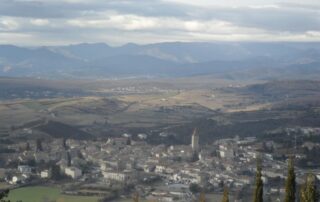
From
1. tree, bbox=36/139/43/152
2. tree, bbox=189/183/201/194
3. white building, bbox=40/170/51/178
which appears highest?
tree, bbox=36/139/43/152

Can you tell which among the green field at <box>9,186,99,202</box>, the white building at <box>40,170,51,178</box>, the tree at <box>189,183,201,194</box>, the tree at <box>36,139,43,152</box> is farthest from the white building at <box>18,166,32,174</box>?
the tree at <box>189,183,201,194</box>

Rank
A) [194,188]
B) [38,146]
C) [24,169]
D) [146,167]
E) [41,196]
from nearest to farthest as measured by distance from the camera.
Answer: [41,196] → [194,188] → [24,169] → [146,167] → [38,146]

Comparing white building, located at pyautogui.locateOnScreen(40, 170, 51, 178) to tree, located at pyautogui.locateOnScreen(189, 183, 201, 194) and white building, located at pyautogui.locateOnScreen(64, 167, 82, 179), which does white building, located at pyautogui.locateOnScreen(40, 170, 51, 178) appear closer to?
white building, located at pyautogui.locateOnScreen(64, 167, 82, 179)

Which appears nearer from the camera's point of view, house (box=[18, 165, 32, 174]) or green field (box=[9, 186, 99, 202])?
green field (box=[9, 186, 99, 202])

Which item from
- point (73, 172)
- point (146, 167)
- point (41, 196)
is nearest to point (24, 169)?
point (73, 172)

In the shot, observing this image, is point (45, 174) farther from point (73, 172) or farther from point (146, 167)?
point (146, 167)
